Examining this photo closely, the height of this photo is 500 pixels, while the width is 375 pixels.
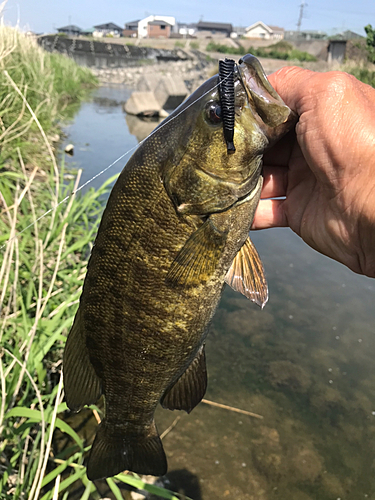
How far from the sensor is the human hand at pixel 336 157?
185 centimetres

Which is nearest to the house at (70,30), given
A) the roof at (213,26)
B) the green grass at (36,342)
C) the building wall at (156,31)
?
the building wall at (156,31)

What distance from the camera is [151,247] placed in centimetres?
173

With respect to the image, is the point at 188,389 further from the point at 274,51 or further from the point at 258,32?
the point at 258,32

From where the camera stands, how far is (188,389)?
6.79 feet

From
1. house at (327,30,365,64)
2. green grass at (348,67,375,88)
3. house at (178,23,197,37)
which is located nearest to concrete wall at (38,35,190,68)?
house at (327,30,365,64)

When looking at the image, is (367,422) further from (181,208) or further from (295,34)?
(295,34)

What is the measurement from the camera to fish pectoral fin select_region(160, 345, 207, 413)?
2059 mm

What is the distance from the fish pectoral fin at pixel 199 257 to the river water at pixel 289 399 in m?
2.51

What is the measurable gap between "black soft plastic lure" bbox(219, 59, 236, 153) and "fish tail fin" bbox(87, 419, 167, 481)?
144cm

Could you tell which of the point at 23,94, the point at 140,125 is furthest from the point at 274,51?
the point at 23,94

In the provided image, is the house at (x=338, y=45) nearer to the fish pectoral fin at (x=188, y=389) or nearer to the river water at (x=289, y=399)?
the river water at (x=289, y=399)

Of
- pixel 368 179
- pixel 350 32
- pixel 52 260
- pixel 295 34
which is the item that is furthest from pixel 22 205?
pixel 295 34

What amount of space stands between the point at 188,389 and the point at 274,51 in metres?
60.7

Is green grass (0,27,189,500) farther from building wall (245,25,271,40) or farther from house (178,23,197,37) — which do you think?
house (178,23,197,37)
